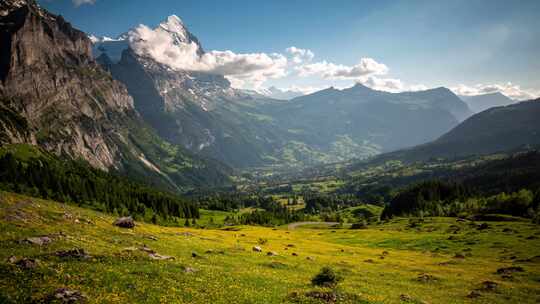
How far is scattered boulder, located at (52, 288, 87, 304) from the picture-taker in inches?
699

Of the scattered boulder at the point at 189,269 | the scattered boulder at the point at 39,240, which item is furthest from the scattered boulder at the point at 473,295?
the scattered boulder at the point at 39,240

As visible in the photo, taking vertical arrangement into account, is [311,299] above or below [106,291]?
below

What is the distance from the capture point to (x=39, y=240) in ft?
103

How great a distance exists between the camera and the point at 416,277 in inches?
1777

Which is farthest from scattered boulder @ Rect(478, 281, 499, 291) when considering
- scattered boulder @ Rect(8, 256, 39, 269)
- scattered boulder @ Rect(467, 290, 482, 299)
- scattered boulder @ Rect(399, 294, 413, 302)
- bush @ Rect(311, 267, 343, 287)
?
scattered boulder @ Rect(8, 256, 39, 269)

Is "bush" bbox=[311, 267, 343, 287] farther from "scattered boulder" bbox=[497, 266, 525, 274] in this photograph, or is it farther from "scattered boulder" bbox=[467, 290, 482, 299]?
"scattered boulder" bbox=[497, 266, 525, 274]

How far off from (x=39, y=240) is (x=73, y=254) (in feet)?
23.9

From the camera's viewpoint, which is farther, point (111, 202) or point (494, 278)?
point (111, 202)

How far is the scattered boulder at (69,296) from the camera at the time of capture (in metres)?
17.8

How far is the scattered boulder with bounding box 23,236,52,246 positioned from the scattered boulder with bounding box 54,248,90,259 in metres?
5.07

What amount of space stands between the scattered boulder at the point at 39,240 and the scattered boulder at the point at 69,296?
15.6 meters

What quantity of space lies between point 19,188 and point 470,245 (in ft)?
563

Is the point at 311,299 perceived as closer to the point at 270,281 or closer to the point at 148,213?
the point at 270,281

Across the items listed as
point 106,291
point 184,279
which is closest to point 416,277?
point 184,279
